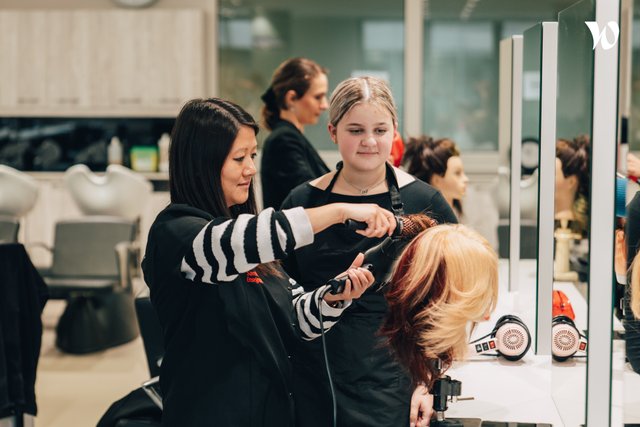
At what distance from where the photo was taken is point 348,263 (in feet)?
6.03

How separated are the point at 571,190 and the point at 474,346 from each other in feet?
1.88

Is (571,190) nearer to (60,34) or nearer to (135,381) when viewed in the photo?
(135,381)

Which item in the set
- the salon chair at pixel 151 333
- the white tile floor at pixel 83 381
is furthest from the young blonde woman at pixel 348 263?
the white tile floor at pixel 83 381

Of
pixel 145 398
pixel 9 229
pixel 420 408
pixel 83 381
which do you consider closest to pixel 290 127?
pixel 145 398

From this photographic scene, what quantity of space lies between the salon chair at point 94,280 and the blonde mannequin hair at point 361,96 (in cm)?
338

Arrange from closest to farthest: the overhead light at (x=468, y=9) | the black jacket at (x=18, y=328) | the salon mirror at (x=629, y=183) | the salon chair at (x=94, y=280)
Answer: the salon mirror at (x=629, y=183), the black jacket at (x=18, y=328), the salon chair at (x=94, y=280), the overhead light at (x=468, y=9)

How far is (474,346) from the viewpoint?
230cm

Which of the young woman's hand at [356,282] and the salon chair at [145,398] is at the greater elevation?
the young woman's hand at [356,282]

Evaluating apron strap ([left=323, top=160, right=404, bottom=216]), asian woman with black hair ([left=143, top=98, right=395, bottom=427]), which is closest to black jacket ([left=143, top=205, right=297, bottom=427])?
asian woman with black hair ([left=143, top=98, right=395, bottom=427])

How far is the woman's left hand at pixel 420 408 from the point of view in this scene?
5.73ft

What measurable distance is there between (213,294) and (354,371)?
405 mm

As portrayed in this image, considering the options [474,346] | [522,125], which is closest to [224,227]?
[474,346]

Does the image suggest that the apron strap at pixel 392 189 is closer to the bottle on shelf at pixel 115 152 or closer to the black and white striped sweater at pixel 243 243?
the black and white striped sweater at pixel 243 243

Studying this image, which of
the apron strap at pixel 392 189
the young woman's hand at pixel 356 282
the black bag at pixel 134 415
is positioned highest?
the apron strap at pixel 392 189
